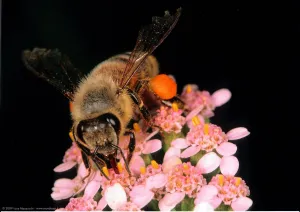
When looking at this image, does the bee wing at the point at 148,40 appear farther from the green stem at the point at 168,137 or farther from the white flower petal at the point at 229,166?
the white flower petal at the point at 229,166

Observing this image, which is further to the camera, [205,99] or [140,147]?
[205,99]

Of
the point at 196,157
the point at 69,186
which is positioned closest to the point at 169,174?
the point at 196,157

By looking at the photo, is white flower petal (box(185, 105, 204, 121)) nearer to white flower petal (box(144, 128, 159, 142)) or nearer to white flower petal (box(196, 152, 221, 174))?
white flower petal (box(144, 128, 159, 142))

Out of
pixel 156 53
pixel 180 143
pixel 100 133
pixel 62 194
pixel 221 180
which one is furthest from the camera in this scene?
pixel 156 53

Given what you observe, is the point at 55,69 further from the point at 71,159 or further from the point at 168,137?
the point at 168,137

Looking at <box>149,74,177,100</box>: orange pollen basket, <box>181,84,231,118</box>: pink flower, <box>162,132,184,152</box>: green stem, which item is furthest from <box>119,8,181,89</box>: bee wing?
<box>181,84,231,118</box>: pink flower

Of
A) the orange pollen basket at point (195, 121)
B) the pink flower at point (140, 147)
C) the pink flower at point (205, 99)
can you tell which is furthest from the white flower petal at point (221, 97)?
the pink flower at point (140, 147)
